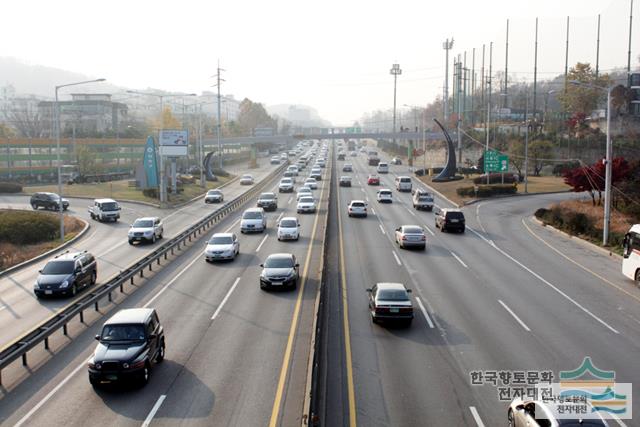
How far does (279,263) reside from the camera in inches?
1168

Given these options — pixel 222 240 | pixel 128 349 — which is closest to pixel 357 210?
pixel 222 240

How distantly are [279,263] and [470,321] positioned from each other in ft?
29.8

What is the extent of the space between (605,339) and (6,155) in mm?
91404

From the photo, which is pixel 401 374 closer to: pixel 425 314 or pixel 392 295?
pixel 392 295

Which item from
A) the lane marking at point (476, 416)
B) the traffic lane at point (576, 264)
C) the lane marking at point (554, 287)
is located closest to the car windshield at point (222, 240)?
the lane marking at point (554, 287)

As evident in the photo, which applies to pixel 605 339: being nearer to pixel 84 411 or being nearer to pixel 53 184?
pixel 84 411

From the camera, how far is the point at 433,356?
2030 cm

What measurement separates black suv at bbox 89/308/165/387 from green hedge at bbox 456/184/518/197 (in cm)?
5445

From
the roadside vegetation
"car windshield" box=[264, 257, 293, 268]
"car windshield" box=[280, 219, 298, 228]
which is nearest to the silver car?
"car windshield" box=[280, 219, 298, 228]

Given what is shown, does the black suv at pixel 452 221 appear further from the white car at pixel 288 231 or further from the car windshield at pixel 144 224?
the car windshield at pixel 144 224

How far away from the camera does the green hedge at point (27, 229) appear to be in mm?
49625

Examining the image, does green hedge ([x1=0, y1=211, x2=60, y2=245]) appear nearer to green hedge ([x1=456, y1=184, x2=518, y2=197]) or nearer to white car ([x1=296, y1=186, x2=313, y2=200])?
white car ([x1=296, y1=186, x2=313, y2=200])

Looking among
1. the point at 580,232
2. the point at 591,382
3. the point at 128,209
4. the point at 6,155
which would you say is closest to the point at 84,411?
the point at 591,382

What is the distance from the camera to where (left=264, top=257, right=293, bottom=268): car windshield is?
96.7ft
